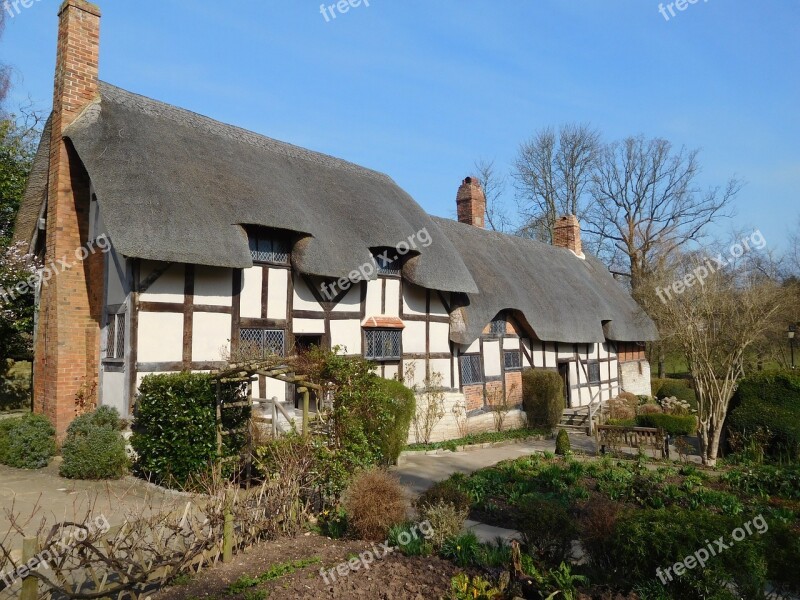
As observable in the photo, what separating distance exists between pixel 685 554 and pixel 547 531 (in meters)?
1.33

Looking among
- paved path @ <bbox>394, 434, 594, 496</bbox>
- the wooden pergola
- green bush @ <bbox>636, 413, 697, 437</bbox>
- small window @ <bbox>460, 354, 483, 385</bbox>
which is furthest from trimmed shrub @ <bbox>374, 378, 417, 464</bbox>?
green bush @ <bbox>636, 413, 697, 437</bbox>

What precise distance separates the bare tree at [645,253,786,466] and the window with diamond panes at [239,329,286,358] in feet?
28.1

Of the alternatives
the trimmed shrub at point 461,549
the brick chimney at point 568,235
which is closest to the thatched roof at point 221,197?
the trimmed shrub at point 461,549

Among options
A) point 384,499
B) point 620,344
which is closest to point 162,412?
point 384,499

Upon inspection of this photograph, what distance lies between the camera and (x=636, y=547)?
15.5 ft

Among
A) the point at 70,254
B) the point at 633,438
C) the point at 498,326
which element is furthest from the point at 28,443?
the point at 498,326

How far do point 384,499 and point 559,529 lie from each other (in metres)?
1.99

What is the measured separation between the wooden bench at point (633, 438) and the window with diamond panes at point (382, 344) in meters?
5.12

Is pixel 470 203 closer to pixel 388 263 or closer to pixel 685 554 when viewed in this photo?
pixel 388 263

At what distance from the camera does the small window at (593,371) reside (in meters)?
22.7

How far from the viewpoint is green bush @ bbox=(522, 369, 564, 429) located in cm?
1873

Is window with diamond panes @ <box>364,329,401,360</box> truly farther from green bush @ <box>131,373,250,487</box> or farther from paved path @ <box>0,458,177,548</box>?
paved path @ <box>0,458,177,548</box>

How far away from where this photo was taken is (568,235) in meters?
28.3

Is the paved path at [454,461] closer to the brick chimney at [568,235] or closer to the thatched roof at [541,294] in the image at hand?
the thatched roof at [541,294]
